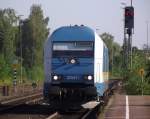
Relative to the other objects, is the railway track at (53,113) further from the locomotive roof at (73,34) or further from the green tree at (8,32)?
the green tree at (8,32)

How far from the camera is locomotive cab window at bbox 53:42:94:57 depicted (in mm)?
26297

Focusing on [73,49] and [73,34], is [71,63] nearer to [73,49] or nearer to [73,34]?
[73,49]

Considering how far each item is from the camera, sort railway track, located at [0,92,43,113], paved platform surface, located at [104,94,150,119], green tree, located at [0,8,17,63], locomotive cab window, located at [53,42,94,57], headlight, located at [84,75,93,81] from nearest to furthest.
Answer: paved platform surface, located at [104,94,150,119], headlight, located at [84,75,93,81], locomotive cab window, located at [53,42,94,57], railway track, located at [0,92,43,113], green tree, located at [0,8,17,63]

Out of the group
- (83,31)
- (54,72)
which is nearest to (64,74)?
(54,72)

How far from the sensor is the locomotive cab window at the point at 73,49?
26297 mm

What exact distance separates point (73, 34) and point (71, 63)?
133 cm

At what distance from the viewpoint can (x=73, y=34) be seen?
1048 inches

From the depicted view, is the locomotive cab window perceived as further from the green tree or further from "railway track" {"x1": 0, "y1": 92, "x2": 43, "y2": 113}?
the green tree

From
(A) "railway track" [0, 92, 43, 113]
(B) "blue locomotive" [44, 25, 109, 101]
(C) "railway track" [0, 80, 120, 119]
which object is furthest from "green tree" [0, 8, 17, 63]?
(B) "blue locomotive" [44, 25, 109, 101]

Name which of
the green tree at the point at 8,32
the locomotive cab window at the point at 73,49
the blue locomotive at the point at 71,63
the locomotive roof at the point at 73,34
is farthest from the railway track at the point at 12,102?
the green tree at the point at 8,32

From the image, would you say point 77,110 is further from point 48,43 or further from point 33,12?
point 33,12

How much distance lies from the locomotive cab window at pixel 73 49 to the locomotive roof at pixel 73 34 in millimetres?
219

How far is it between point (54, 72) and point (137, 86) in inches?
807

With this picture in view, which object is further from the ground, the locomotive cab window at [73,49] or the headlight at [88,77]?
the locomotive cab window at [73,49]
